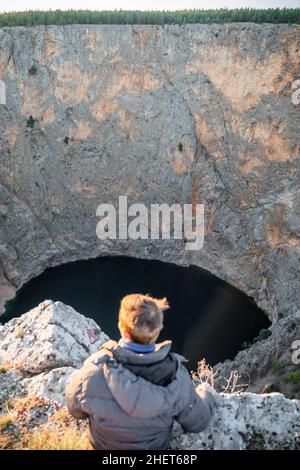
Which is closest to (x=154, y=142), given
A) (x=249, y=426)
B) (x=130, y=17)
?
(x=130, y=17)

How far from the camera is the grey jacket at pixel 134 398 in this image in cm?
451

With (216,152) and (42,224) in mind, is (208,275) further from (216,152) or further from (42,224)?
(42,224)

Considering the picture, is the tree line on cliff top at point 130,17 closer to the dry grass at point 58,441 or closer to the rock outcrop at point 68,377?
the rock outcrop at point 68,377

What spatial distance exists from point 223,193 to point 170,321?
1361cm

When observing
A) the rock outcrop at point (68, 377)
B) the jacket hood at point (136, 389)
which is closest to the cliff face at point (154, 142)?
the rock outcrop at point (68, 377)

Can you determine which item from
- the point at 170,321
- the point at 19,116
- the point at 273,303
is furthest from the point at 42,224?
the point at 273,303

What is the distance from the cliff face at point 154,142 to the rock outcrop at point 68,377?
2450 centimetres

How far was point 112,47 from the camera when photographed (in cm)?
3644

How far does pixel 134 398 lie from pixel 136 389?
0.32 feet

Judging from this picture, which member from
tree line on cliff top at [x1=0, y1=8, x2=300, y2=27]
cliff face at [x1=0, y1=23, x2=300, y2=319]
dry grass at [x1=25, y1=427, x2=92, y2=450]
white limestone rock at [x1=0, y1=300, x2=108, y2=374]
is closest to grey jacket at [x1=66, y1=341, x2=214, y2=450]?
dry grass at [x1=25, y1=427, x2=92, y2=450]

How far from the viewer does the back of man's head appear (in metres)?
4.50

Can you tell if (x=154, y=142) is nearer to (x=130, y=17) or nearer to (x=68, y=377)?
(x=130, y=17)

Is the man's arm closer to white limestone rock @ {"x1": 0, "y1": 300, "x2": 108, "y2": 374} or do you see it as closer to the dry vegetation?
the dry vegetation

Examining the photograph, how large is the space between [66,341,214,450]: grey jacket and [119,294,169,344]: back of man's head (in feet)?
0.70
